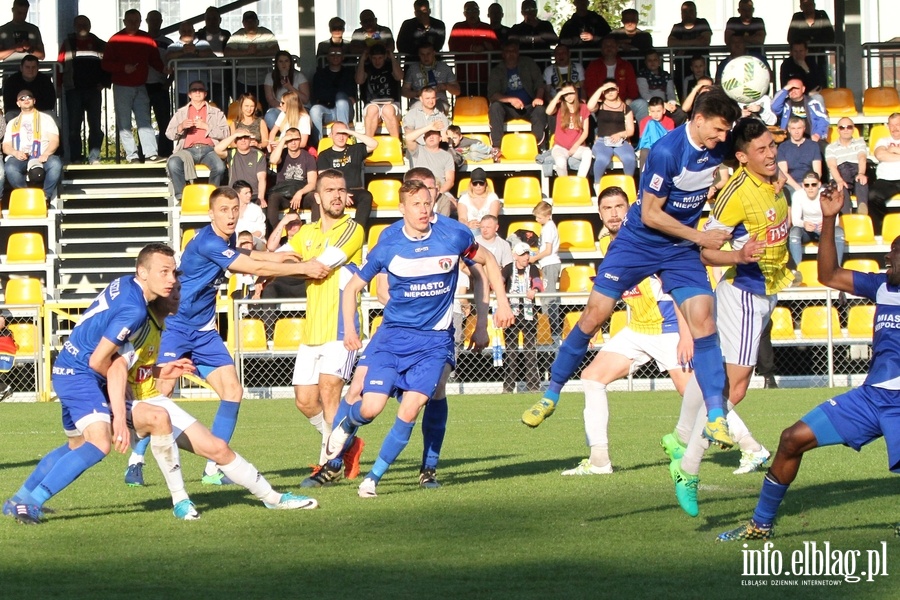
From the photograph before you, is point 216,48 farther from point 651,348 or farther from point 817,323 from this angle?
point 651,348

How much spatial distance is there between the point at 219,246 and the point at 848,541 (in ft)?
15.4

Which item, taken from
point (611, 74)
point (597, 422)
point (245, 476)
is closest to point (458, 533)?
point (245, 476)

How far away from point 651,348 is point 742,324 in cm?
82

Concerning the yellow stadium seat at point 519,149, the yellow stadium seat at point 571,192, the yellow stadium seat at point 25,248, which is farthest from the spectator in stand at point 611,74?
the yellow stadium seat at point 25,248

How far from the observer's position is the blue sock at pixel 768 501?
625cm

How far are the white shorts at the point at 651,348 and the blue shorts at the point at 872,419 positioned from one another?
3.37 m

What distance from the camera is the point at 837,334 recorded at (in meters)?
16.9

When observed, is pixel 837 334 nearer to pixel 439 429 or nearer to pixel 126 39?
pixel 439 429

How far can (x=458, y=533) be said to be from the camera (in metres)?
7.02

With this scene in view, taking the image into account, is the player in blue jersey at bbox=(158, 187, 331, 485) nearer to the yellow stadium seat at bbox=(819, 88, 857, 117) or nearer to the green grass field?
the green grass field

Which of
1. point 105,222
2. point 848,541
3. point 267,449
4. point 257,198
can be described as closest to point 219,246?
point 267,449

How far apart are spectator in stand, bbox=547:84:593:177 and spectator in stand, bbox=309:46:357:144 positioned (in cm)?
319

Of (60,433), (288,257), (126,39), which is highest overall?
(126,39)

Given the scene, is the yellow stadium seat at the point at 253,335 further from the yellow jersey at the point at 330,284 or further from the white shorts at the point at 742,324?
the white shorts at the point at 742,324
